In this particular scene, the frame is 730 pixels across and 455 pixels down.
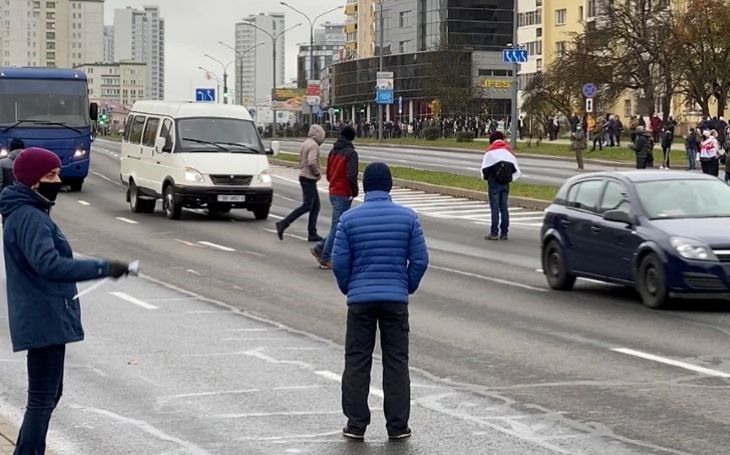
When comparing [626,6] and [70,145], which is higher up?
[626,6]

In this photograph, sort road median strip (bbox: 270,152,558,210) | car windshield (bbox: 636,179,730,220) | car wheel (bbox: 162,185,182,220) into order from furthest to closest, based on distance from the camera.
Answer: road median strip (bbox: 270,152,558,210) → car wheel (bbox: 162,185,182,220) → car windshield (bbox: 636,179,730,220)

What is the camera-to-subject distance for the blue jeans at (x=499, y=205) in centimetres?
2447

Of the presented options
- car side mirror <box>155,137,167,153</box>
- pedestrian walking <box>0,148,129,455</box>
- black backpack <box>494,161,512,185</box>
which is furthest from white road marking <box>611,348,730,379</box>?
car side mirror <box>155,137,167,153</box>

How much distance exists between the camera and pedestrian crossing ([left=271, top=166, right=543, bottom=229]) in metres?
30.3

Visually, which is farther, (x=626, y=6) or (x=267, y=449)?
(x=626, y=6)

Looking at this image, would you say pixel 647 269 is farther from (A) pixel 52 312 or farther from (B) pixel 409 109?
(B) pixel 409 109

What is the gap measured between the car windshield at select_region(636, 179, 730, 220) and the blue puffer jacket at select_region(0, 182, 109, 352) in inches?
386

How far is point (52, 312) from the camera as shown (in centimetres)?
704

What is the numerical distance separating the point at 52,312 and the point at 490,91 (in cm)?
13023

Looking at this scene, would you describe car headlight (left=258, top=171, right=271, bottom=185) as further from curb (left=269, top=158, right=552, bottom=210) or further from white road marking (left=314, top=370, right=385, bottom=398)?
white road marking (left=314, top=370, right=385, bottom=398)

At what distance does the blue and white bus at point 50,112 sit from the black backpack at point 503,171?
15.0 m

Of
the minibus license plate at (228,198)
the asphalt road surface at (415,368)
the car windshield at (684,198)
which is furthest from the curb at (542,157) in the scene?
the car windshield at (684,198)

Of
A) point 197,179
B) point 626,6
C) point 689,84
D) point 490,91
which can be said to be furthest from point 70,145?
point 490,91

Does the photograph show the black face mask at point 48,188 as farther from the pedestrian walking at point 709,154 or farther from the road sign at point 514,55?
the road sign at point 514,55
